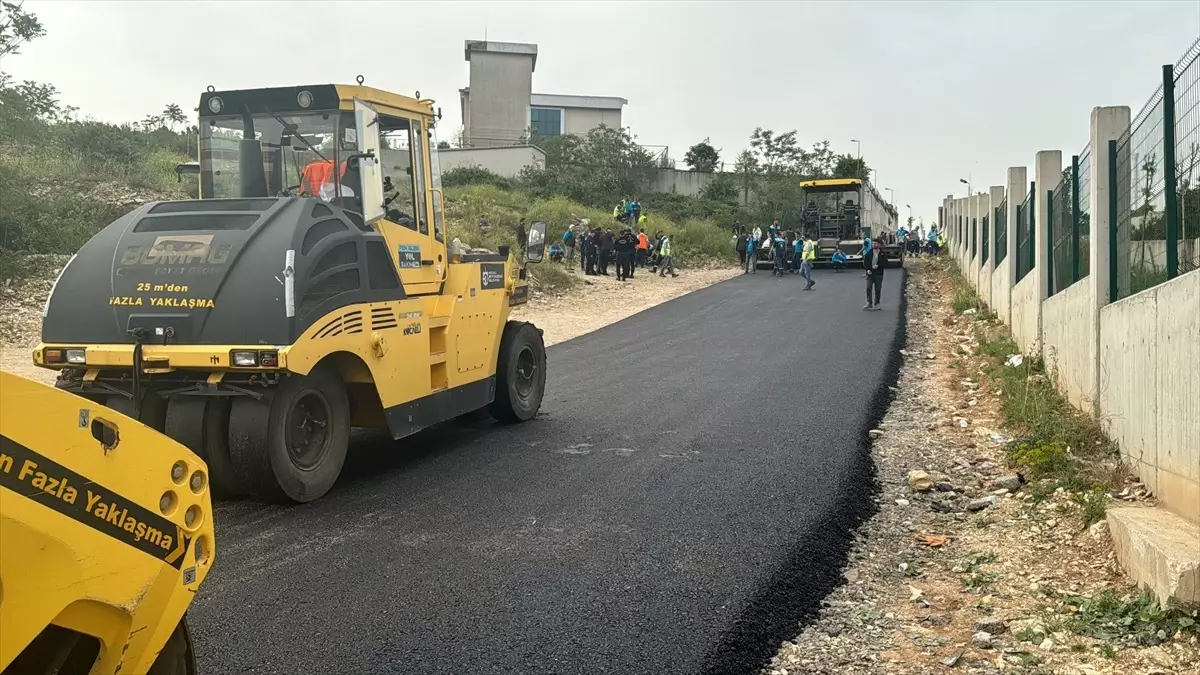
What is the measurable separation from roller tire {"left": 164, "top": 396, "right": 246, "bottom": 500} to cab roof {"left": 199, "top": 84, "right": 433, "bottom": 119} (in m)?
2.38

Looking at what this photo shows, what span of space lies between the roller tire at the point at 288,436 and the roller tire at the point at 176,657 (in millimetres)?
3179

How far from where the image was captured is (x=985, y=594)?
501 cm

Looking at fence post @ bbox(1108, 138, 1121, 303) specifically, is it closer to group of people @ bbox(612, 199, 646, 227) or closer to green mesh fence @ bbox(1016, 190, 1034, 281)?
green mesh fence @ bbox(1016, 190, 1034, 281)

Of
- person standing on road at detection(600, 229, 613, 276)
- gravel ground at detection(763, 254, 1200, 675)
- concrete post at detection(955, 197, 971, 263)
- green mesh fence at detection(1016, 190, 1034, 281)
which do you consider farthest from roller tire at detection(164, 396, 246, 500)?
person standing on road at detection(600, 229, 613, 276)

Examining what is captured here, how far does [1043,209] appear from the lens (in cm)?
1159

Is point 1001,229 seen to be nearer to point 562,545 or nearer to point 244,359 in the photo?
point 562,545

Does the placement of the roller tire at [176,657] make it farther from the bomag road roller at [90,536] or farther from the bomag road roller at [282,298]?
the bomag road roller at [282,298]

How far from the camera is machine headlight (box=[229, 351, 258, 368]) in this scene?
19.3ft

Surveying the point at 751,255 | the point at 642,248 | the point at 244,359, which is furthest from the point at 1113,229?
the point at 751,255

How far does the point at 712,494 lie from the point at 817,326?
10.9 m

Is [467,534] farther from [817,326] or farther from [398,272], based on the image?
[817,326]

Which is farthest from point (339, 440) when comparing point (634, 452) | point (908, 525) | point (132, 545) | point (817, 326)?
point (817, 326)

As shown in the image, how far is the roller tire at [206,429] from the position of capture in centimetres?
605

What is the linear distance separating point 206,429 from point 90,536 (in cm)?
392
